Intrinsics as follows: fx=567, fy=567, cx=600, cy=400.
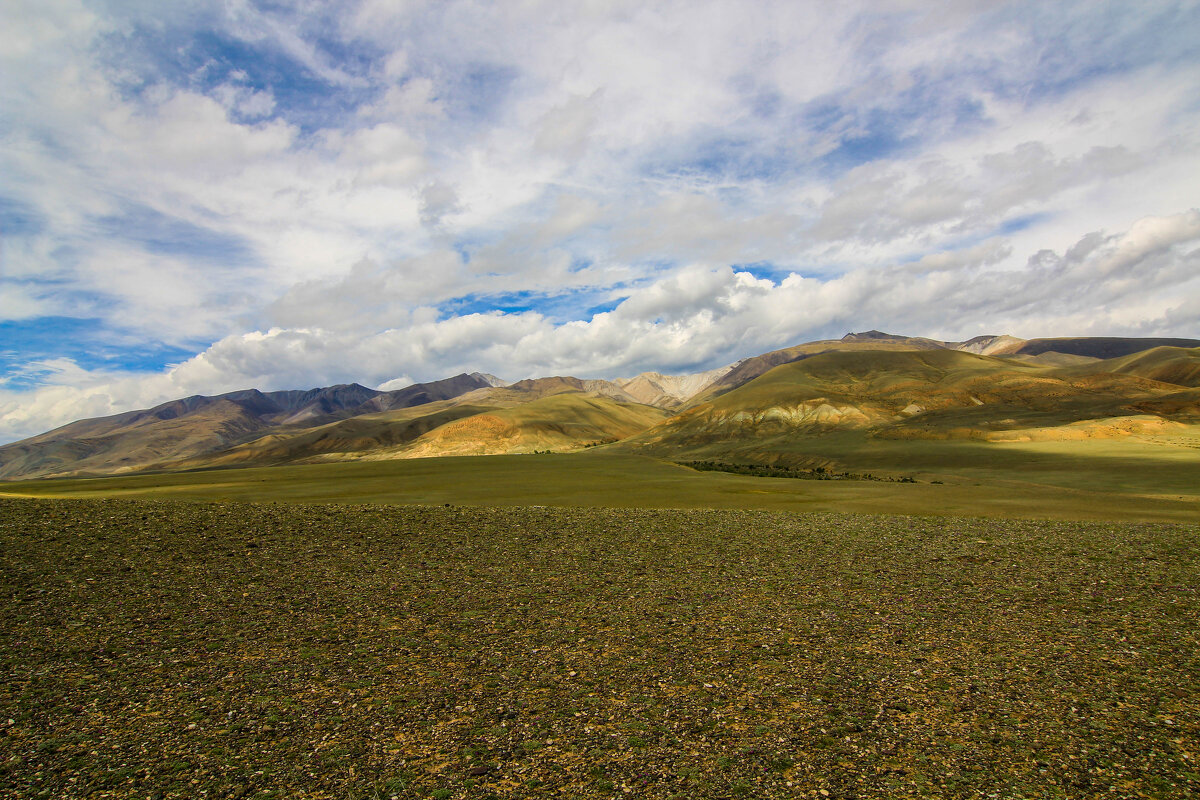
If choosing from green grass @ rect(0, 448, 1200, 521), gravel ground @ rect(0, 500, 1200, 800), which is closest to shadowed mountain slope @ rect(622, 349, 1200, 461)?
green grass @ rect(0, 448, 1200, 521)

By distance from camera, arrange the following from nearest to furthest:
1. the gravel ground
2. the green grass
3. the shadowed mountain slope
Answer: the gravel ground, the green grass, the shadowed mountain slope

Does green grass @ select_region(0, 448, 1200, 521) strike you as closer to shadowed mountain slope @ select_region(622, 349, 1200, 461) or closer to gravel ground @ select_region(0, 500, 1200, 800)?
gravel ground @ select_region(0, 500, 1200, 800)

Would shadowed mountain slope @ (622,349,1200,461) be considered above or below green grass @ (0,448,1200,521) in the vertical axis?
above

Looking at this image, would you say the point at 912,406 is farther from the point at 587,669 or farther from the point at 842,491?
the point at 587,669

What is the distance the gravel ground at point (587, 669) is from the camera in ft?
22.6

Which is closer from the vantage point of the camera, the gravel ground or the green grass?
the gravel ground

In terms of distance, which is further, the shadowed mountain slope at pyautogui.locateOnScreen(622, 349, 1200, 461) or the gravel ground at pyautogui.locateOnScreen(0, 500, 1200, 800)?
the shadowed mountain slope at pyautogui.locateOnScreen(622, 349, 1200, 461)

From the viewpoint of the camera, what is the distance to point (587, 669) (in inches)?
394

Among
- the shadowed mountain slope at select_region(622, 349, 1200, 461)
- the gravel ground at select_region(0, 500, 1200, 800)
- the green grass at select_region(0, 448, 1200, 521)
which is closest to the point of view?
the gravel ground at select_region(0, 500, 1200, 800)

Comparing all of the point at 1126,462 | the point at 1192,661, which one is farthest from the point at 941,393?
the point at 1192,661

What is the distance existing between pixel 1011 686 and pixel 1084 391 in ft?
415

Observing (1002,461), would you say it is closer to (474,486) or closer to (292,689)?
(474,486)

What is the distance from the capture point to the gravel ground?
688 cm

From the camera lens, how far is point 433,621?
500 inches
